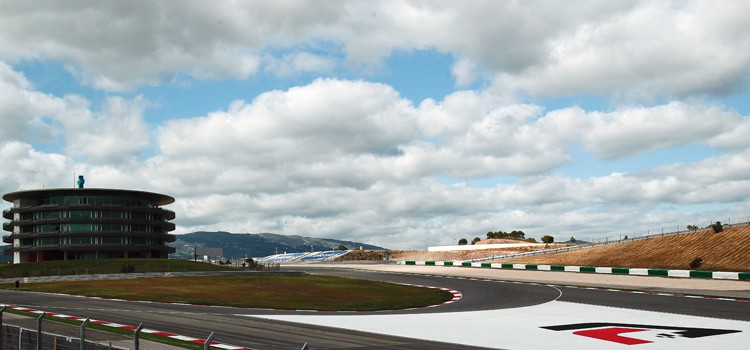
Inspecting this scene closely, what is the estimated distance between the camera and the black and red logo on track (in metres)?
23.2

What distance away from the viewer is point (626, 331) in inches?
987

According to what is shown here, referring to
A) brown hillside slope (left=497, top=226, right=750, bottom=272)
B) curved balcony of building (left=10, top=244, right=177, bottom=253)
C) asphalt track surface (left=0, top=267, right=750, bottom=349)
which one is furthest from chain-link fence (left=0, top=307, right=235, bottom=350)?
curved balcony of building (left=10, top=244, right=177, bottom=253)

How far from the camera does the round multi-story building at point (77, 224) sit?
11019 centimetres

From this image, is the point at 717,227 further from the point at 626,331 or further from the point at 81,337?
the point at 81,337

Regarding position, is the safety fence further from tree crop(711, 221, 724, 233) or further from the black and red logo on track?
tree crop(711, 221, 724, 233)

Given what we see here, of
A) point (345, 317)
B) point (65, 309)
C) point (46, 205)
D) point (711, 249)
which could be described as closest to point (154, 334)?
point (345, 317)

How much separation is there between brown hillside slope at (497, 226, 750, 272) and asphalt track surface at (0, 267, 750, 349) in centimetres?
3435

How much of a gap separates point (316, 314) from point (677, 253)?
65.4 m

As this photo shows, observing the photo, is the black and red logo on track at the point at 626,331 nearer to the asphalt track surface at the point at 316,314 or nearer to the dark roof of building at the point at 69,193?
the asphalt track surface at the point at 316,314

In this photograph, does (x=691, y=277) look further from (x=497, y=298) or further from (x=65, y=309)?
(x=65, y=309)

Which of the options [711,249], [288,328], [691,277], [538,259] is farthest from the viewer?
[538,259]

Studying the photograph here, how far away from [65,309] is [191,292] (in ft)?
37.9

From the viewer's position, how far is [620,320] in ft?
94.4

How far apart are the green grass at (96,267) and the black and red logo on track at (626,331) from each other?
56660 mm
